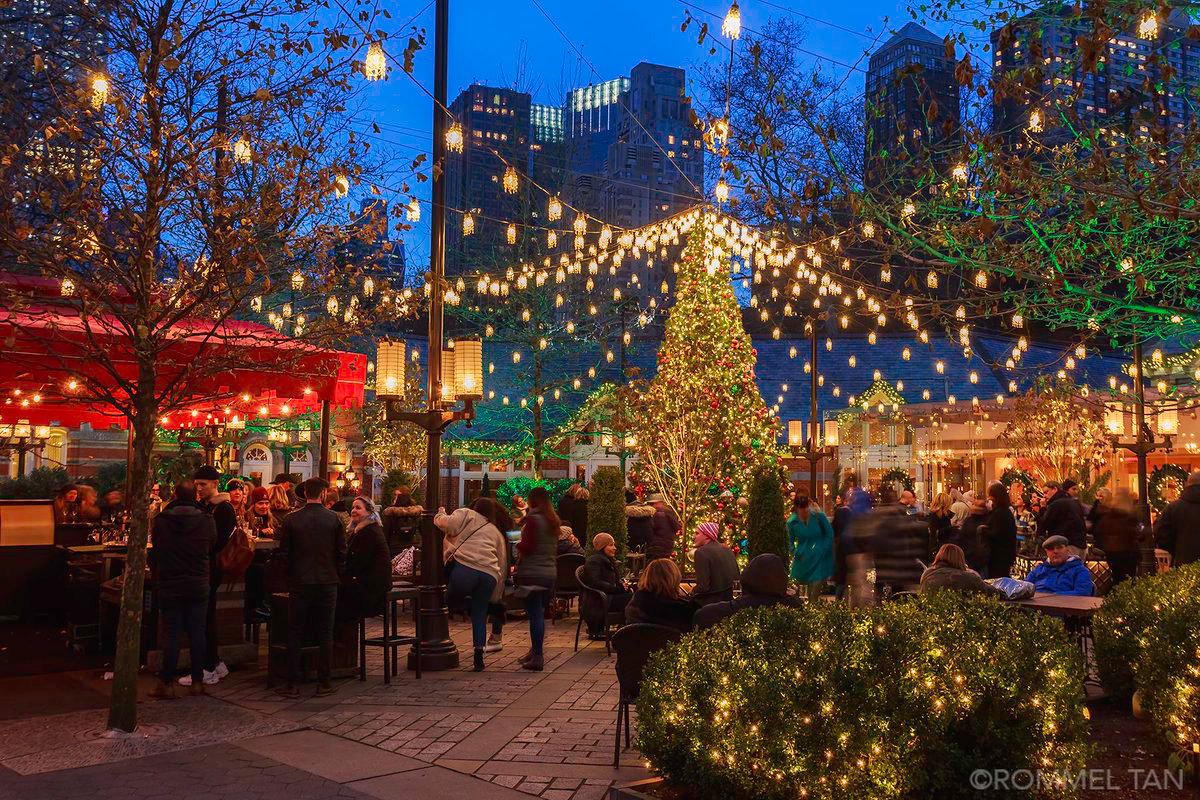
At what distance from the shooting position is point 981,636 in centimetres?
414

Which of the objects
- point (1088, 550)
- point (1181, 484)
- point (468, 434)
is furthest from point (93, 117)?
point (468, 434)

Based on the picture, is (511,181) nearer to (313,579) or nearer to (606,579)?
(606,579)

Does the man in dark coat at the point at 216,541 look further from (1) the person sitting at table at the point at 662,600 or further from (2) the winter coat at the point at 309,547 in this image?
(1) the person sitting at table at the point at 662,600

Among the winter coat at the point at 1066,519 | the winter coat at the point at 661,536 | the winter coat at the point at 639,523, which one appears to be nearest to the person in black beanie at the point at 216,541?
the winter coat at the point at 661,536

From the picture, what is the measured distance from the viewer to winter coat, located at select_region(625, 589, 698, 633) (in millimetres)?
6145

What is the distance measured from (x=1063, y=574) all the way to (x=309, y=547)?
6.45 m

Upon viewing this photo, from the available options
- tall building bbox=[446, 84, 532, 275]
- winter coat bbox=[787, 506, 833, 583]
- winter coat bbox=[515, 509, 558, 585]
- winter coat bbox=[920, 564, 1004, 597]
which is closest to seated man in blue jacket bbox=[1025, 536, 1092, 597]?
winter coat bbox=[920, 564, 1004, 597]

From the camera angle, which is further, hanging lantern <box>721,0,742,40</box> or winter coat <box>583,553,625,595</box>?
winter coat <box>583,553,625,595</box>

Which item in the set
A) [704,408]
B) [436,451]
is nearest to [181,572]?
[436,451]

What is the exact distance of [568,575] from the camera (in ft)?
35.7

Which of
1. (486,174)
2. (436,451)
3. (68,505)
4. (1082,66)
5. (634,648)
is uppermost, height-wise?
(486,174)

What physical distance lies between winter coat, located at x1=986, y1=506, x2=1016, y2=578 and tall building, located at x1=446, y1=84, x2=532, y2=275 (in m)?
18.2

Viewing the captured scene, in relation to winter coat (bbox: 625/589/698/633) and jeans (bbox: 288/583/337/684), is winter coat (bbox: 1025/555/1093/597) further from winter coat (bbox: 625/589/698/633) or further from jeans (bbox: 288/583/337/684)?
jeans (bbox: 288/583/337/684)

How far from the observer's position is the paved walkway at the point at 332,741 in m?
4.95
